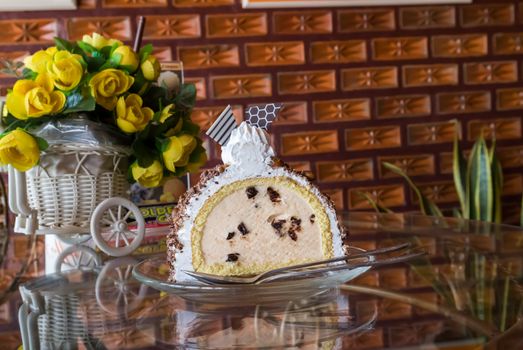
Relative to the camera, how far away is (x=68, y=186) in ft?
3.70

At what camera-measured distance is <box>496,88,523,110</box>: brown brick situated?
9.01ft

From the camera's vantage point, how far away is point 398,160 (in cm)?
266

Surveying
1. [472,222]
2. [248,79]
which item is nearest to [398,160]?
[248,79]

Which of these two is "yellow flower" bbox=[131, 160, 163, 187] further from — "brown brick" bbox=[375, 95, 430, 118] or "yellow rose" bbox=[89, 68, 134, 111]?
"brown brick" bbox=[375, 95, 430, 118]

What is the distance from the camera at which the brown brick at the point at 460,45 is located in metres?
2.68

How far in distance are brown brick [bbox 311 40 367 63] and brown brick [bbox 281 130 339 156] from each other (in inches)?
11.9

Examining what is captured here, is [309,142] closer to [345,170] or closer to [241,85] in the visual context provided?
[345,170]

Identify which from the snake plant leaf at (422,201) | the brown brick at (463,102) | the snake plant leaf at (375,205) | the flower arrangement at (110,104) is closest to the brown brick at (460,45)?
the brown brick at (463,102)

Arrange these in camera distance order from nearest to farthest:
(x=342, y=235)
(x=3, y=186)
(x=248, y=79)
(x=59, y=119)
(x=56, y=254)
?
(x=342, y=235), (x=59, y=119), (x=56, y=254), (x=3, y=186), (x=248, y=79)

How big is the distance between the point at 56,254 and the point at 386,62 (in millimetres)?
1821

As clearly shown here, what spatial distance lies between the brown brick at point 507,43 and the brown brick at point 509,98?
0.55 feet

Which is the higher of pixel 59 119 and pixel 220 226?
pixel 59 119

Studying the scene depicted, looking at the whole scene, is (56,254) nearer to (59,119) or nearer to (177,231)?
(59,119)

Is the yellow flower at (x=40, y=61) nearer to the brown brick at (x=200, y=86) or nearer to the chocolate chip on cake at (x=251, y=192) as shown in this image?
the chocolate chip on cake at (x=251, y=192)
